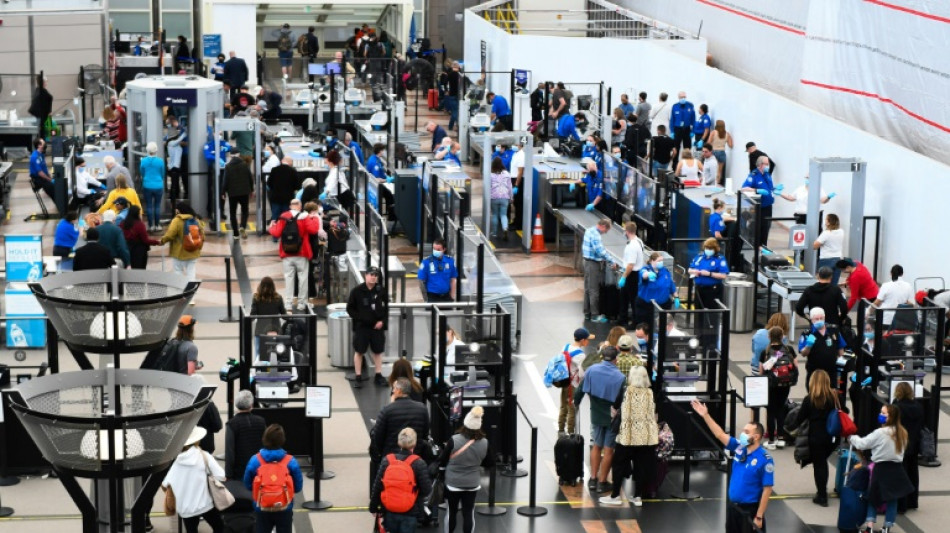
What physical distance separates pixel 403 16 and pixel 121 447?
38.6 metres

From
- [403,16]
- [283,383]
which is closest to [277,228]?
[283,383]

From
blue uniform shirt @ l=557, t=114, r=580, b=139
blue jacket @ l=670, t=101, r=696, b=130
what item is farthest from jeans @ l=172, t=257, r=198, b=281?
blue jacket @ l=670, t=101, r=696, b=130

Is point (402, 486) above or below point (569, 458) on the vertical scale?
above

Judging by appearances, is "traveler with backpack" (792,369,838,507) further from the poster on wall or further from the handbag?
the poster on wall

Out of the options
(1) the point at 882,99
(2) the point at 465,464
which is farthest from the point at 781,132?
(2) the point at 465,464

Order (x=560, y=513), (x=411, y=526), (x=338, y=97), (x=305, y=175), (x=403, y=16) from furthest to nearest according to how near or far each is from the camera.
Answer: (x=403, y=16) < (x=338, y=97) < (x=305, y=175) < (x=560, y=513) < (x=411, y=526)

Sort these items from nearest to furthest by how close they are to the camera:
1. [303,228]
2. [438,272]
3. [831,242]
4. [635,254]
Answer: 1. [438,272]
2. [635,254]
3. [303,228]
4. [831,242]

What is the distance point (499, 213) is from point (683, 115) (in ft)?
21.2

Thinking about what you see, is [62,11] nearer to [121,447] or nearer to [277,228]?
[277,228]

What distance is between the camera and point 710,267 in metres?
20.0

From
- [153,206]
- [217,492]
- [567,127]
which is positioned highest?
[567,127]

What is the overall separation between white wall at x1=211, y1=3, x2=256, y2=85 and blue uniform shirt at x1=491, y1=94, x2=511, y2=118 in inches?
424

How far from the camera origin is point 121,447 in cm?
823

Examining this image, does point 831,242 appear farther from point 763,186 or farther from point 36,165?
point 36,165
